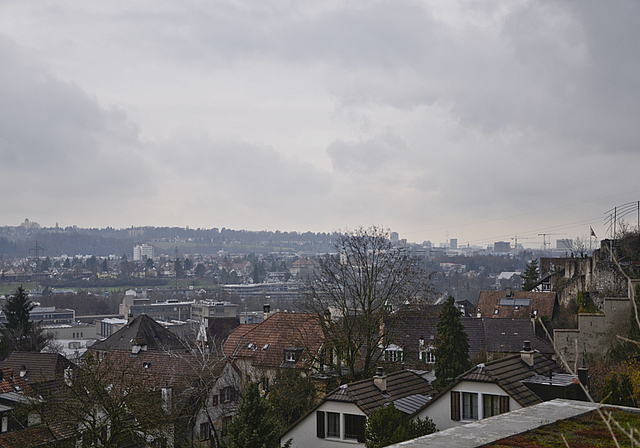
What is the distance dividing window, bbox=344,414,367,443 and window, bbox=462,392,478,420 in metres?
3.60

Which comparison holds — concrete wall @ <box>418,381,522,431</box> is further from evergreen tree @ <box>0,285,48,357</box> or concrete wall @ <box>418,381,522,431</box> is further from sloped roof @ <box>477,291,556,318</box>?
evergreen tree @ <box>0,285,48,357</box>

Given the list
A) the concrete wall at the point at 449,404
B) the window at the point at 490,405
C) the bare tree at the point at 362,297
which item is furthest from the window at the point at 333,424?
the bare tree at the point at 362,297

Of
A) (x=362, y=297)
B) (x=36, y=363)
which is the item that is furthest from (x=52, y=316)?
(x=362, y=297)

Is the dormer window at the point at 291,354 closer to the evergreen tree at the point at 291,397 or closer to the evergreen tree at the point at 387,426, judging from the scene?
the evergreen tree at the point at 291,397

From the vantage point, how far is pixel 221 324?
7025 centimetres

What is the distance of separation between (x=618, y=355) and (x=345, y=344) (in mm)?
13851

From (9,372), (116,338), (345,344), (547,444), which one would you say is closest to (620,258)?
A: (345,344)

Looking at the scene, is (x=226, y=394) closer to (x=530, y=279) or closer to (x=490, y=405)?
(x=490, y=405)

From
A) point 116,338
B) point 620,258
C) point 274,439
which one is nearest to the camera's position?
point 274,439

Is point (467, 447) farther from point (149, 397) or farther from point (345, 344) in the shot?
point (345, 344)

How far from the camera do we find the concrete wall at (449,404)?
2167 centimetres

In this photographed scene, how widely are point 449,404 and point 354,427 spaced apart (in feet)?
12.2

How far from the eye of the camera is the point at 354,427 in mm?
23750

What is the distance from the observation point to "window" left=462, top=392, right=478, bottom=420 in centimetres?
2202
